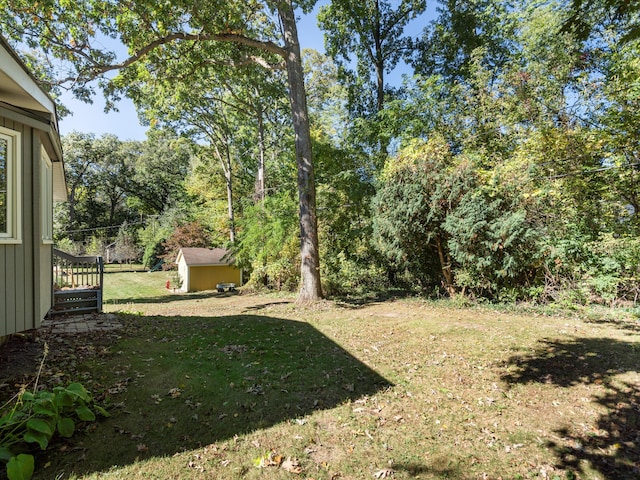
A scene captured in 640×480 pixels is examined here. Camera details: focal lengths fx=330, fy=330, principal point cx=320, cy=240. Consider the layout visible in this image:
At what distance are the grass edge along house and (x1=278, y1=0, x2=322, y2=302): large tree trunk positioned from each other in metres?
6.88

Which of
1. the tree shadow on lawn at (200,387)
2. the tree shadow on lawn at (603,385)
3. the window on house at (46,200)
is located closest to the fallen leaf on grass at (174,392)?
the tree shadow on lawn at (200,387)

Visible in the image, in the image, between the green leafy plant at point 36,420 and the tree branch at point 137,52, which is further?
the tree branch at point 137,52

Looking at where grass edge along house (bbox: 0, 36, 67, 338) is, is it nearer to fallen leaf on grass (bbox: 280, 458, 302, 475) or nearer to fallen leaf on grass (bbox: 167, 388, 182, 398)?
fallen leaf on grass (bbox: 167, 388, 182, 398)

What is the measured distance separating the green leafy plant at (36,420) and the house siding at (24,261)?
1.12 m

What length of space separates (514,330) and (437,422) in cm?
428

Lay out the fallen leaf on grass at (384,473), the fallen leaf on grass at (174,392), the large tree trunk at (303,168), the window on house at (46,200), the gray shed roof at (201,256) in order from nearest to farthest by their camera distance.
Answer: the fallen leaf on grass at (384,473), the fallen leaf on grass at (174,392), the window on house at (46,200), the large tree trunk at (303,168), the gray shed roof at (201,256)

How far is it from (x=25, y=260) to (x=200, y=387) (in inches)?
111

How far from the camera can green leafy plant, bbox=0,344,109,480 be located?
104 inches

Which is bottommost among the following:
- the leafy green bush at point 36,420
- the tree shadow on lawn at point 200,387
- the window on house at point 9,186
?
the tree shadow on lawn at point 200,387

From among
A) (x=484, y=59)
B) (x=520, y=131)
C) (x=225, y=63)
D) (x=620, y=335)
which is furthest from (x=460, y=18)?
→ (x=620, y=335)

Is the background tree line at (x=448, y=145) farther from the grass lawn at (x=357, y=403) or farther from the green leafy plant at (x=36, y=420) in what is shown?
the green leafy plant at (x=36, y=420)

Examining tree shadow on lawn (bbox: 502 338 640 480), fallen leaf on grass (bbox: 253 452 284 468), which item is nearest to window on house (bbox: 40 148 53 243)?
fallen leaf on grass (bbox: 253 452 284 468)

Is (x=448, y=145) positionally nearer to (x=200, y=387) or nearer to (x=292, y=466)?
(x=200, y=387)

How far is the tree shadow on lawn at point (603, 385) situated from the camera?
128 inches
